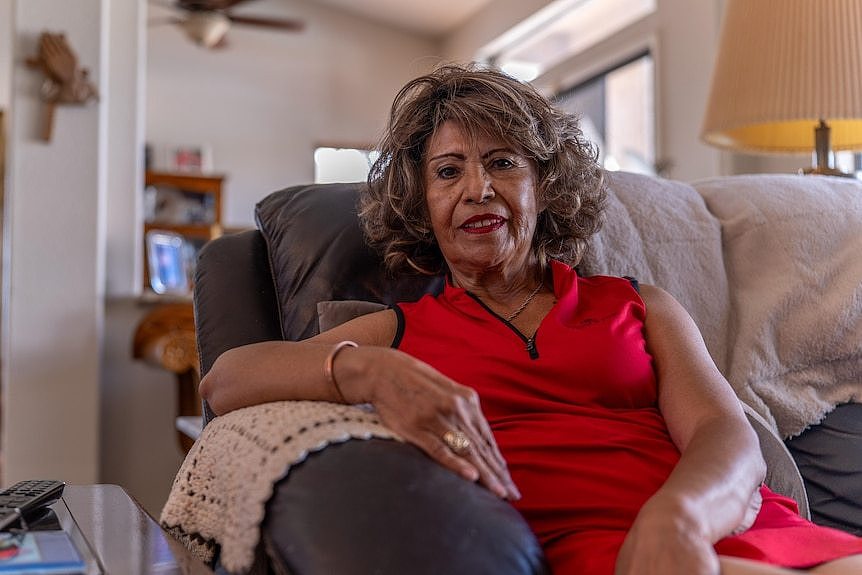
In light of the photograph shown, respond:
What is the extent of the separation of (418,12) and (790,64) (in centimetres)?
551

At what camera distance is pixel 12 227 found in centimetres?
324

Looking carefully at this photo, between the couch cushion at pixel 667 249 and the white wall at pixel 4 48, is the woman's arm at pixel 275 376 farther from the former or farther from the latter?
the white wall at pixel 4 48

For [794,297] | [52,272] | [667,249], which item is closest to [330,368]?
[667,249]

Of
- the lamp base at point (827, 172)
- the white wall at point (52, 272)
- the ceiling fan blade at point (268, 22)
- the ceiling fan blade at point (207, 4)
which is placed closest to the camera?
the lamp base at point (827, 172)

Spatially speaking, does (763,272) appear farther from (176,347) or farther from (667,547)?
(176,347)

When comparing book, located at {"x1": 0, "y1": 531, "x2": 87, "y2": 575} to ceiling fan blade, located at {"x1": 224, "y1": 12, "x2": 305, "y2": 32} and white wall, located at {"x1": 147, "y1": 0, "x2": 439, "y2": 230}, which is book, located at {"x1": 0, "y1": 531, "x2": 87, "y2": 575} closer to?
ceiling fan blade, located at {"x1": 224, "y1": 12, "x2": 305, "y2": 32}

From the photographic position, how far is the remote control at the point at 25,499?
972mm

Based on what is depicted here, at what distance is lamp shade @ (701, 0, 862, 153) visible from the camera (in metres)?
2.14

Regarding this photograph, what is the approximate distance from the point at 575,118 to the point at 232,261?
62 cm

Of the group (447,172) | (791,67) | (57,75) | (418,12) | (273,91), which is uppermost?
(418,12)

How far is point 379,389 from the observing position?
1.05 meters

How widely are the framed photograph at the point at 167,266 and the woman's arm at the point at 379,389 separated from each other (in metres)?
3.24

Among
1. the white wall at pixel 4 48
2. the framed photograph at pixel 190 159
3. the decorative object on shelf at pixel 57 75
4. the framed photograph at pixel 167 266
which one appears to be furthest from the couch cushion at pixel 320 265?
the framed photograph at pixel 190 159

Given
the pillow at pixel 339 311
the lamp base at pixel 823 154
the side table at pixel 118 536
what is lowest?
the side table at pixel 118 536
